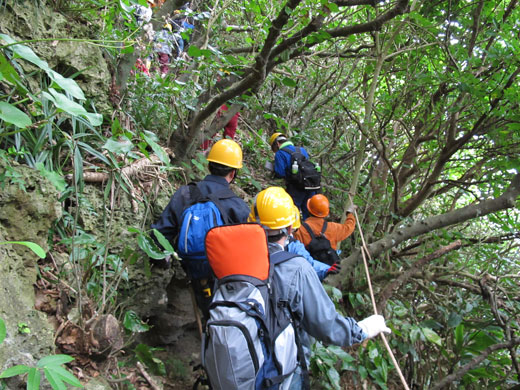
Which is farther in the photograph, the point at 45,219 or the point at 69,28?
the point at 69,28

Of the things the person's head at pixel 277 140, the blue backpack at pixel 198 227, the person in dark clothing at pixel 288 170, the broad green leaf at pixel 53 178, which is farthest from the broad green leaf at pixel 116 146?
A: the person's head at pixel 277 140

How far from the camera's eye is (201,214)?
2838 mm

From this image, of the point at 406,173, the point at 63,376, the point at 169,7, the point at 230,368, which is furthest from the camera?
the point at 406,173

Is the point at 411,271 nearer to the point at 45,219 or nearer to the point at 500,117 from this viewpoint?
the point at 500,117

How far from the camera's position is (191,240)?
2.79 m

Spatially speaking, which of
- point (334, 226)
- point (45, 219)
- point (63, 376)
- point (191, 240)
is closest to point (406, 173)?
Result: point (334, 226)

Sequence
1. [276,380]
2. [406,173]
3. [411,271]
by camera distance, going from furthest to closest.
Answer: [406,173], [411,271], [276,380]

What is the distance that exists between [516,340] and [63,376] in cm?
315

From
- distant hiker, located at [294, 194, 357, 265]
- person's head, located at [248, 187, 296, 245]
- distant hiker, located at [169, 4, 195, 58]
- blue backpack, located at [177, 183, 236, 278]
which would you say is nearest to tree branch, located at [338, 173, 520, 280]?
distant hiker, located at [294, 194, 357, 265]

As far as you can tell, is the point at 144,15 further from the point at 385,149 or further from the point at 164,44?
the point at 385,149

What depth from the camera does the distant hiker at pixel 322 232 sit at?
13.4 ft

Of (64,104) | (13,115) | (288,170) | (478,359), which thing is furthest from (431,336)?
(13,115)

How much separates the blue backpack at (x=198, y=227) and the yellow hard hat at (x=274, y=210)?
0.45 meters

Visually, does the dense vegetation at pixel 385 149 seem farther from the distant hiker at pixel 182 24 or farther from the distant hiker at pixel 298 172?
the distant hiker at pixel 298 172
